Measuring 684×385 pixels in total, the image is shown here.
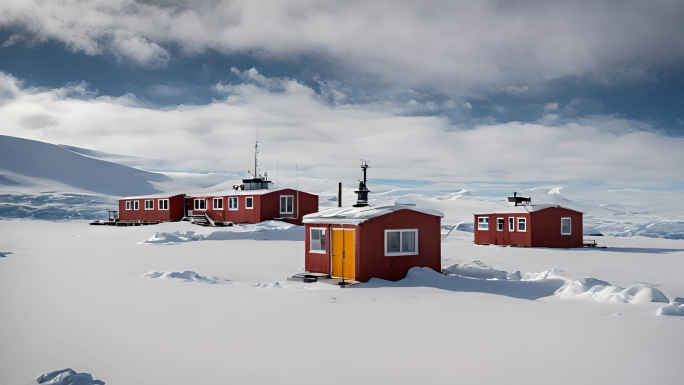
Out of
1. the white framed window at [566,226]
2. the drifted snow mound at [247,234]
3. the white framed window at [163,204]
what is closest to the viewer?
the drifted snow mound at [247,234]

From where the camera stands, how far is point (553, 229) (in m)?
37.0

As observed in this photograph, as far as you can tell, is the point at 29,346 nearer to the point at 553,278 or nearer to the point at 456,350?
the point at 456,350

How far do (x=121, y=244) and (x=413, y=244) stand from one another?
22.1 meters

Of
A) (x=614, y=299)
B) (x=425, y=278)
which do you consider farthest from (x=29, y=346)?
(x=614, y=299)

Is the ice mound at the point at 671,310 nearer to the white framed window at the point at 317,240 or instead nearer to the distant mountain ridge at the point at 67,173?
the white framed window at the point at 317,240

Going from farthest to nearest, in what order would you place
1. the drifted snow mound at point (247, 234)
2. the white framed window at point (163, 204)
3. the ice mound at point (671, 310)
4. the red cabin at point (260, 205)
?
the white framed window at point (163, 204)
the red cabin at point (260, 205)
the drifted snow mound at point (247, 234)
the ice mound at point (671, 310)

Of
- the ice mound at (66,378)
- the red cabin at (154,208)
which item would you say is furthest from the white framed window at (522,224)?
the red cabin at (154,208)

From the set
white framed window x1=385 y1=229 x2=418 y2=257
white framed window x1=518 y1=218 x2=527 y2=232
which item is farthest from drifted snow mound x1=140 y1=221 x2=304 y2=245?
white framed window x1=385 y1=229 x2=418 y2=257

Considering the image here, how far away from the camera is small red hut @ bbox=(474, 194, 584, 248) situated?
1438 inches

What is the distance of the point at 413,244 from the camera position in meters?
19.0

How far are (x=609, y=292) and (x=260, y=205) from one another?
3434 cm

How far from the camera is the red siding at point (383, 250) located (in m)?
17.9

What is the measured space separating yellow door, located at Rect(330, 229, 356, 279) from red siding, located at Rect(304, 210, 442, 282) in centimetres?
21

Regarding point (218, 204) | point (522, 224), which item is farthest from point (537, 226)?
point (218, 204)
